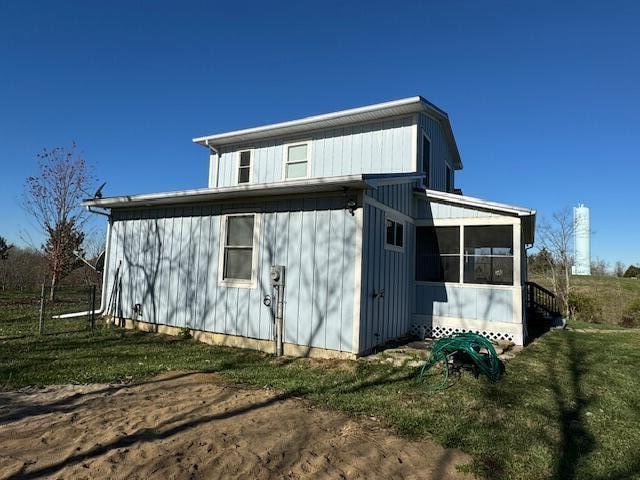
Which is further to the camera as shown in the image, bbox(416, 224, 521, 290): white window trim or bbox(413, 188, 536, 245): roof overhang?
bbox(416, 224, 521, 290): white window trim

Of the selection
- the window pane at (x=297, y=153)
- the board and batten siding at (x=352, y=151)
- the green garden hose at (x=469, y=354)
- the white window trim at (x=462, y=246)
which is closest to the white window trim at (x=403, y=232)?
the white window trim at (x=462, y=246)

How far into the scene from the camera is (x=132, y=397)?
4.78 meters

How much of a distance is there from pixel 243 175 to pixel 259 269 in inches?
252

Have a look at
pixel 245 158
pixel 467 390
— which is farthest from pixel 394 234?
pixel 245 158

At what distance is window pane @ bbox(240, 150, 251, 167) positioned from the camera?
43.4 feet

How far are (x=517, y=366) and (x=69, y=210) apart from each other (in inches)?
648

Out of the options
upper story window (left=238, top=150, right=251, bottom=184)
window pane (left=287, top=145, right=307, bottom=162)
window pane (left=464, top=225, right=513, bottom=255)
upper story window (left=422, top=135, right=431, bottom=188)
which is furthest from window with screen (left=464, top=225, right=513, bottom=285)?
upper story window (left=238, top=150, right=251, bottom=184)

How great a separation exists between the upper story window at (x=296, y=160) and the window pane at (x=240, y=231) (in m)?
4.33

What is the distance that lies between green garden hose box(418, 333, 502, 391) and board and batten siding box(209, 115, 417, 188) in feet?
17.6

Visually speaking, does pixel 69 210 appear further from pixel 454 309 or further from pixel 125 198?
pixel 454 309

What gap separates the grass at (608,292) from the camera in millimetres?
17898

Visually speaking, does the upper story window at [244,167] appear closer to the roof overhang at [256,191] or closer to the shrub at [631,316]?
the roof overhang at [256,191]

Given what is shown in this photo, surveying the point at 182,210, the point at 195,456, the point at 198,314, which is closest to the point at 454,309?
the point at 198,314

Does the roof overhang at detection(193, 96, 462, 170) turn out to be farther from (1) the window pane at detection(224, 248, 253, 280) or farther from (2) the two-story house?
(1) the window pane at detection(224, 248, 253, 280)
